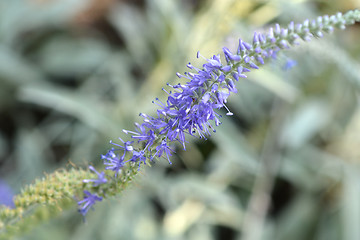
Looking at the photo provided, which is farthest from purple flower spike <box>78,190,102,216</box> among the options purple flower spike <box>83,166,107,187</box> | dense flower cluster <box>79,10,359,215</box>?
dense flower cluster <box>79,10,359,215</box>

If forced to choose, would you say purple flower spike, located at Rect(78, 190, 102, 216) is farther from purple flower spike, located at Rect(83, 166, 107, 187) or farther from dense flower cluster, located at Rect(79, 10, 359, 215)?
dense flower cluster, located at Rect(79, 10, 359, 215)

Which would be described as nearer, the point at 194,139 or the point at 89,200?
the point at 89,200

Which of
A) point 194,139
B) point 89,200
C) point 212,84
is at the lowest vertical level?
point 212,84

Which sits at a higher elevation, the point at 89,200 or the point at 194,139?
the point at 194,139

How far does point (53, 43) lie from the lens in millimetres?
5141

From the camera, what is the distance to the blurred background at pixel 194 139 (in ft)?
11.6

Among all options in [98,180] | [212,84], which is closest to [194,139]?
[98,180]

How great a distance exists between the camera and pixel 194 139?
368cm

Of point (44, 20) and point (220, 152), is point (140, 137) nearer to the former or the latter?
point (220, 152)

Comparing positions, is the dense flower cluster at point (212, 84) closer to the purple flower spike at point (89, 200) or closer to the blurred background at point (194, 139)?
the purple flower spike at point (89, 200)

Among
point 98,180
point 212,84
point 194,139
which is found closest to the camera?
point 212,84

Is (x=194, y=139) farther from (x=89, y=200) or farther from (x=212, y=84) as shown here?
(x=212, y=84)

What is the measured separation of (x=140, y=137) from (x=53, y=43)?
393 cm

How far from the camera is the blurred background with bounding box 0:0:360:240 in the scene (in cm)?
355
